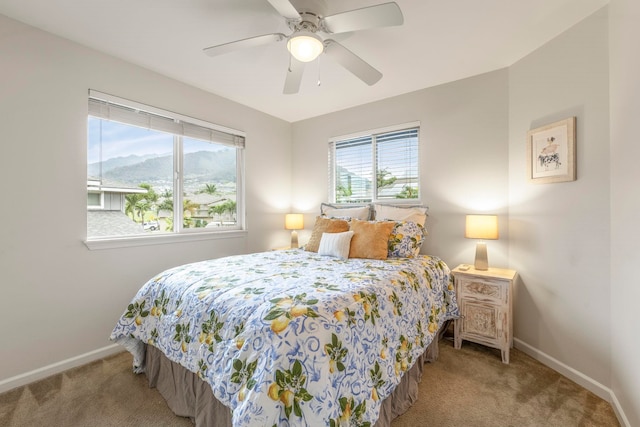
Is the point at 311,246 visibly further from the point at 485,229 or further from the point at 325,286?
the point at 485,229

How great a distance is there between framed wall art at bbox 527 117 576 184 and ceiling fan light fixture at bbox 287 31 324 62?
1842 mm

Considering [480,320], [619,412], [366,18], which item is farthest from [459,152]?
[619,412]

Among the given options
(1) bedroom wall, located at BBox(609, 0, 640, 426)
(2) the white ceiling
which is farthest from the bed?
(2) the white ceiling

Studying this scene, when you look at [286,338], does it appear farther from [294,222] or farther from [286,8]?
[294,222]

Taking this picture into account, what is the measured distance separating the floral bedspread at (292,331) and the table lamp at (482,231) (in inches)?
25.4

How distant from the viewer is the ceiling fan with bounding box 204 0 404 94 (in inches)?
56.6

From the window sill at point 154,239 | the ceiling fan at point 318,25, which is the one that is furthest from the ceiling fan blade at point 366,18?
the window sill at point 154,239

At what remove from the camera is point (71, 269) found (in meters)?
2.13

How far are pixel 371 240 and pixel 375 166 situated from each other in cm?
129

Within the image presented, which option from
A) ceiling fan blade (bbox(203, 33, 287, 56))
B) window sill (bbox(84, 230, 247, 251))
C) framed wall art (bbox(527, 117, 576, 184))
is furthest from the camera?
window sill (bbox(84, 230, 247, 251))

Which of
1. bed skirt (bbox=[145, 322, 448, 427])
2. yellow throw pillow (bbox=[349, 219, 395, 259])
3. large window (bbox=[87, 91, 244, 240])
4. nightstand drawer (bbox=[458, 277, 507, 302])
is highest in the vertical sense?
large window (bbox=[87, 91, 244, 240])

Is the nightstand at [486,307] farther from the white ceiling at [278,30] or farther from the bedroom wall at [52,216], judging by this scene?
the bedroom wall at [52,216]

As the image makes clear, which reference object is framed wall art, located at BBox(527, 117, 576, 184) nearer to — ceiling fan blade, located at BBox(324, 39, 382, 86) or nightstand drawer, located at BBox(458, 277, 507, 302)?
nightstand drawer, located at BBox(458, 277, 507, 302)

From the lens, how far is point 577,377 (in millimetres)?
1893
